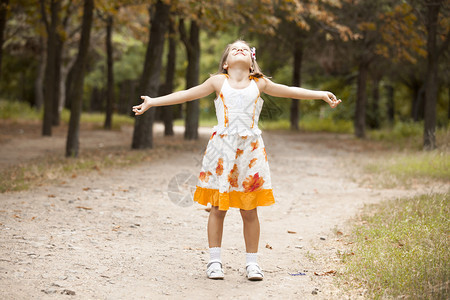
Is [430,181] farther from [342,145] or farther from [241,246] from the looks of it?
[342,145]

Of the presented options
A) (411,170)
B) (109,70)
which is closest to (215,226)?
(411,170)

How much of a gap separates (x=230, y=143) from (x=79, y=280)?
1616 mm

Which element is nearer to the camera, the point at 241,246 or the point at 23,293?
the point at 23,293

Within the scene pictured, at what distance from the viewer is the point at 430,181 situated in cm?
949

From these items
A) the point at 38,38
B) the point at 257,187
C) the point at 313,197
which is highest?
the point at 38,38

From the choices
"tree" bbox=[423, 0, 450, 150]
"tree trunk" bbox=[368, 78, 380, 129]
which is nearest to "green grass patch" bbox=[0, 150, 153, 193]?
"tree" bbox=[423, 0, 450, 150]

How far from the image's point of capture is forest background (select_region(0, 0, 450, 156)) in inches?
564

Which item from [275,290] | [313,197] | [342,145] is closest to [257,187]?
[275,290]

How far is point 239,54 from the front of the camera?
4.57 m

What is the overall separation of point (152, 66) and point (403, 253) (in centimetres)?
1082

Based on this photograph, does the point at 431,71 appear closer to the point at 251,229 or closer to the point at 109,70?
the point at 251,229

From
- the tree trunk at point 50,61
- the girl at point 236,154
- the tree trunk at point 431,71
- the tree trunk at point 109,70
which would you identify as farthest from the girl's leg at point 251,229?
the tree trunk at point 109,70

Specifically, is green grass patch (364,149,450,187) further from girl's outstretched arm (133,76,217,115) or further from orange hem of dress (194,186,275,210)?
girl's outstretched arm (133,76,217,115)

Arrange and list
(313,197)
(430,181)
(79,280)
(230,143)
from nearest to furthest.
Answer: (79,280) < (230,143) < (313,197) < (430,181)
